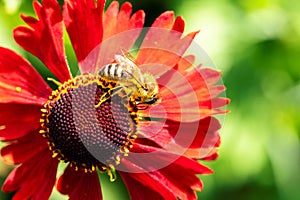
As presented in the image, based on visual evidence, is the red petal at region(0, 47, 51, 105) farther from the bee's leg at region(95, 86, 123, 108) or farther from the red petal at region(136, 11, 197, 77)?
the red petal at region(136, 11, 197, 77)

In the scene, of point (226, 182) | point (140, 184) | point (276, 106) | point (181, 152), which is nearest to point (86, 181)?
point (140, 184)

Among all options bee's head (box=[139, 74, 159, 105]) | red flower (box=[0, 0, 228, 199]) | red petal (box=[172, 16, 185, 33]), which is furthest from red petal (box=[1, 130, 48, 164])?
red petal (box=[172, 16, 185, 33])

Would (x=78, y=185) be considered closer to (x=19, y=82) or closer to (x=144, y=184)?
(x=144, y=184)

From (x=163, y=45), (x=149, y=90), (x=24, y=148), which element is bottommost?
(x=24, y=148)

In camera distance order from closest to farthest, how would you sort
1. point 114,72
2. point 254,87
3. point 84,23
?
point 114,72, point 84,23, point 254,87

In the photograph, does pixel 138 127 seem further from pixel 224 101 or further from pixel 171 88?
pixel 224 101

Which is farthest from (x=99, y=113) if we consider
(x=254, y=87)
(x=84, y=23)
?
(x=254, y=87)
